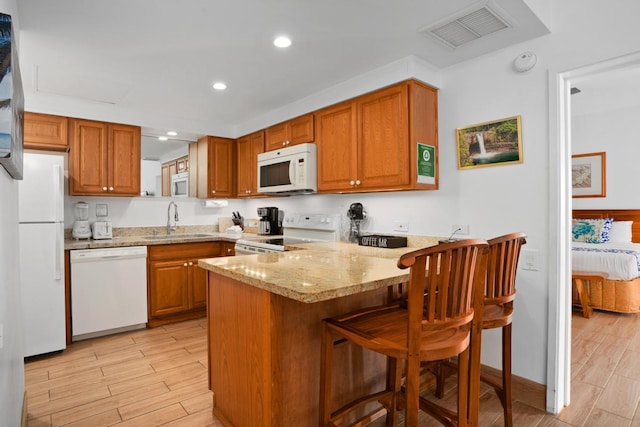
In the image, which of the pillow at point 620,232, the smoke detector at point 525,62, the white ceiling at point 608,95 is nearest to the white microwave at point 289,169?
the smoke detector at point 525,62

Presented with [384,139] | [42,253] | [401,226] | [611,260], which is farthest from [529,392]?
[42,253]

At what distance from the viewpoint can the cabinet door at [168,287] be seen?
358cm

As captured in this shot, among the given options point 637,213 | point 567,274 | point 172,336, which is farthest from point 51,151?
point 637,213

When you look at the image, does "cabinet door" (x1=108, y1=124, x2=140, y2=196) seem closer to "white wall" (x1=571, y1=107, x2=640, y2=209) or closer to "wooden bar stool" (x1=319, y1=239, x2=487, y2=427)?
"wooden bar stool" (x1=319, y1=239, x2=487, y2=427)

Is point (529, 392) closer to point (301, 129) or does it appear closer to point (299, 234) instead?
point (299, 234)

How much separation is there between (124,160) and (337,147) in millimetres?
2345

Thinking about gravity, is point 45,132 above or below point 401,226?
above

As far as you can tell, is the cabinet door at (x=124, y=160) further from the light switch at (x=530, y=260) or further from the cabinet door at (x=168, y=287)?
the light switch at (x=530, y=260)

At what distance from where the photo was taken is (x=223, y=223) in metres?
4.82

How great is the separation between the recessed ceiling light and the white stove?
5.42 ft

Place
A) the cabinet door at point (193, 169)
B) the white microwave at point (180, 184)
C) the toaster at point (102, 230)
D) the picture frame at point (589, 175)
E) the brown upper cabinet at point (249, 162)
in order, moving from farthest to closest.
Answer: the picture frame at point (589, 175), the cabinet door at point (193, 169), the white microwave at point (180, 184), the brown upper cabinet at point (249, 162), the toaster at point (102, 230)

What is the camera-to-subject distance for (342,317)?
1577mm

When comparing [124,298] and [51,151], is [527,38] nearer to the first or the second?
[124,298]

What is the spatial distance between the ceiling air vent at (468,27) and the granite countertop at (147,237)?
273 cm
